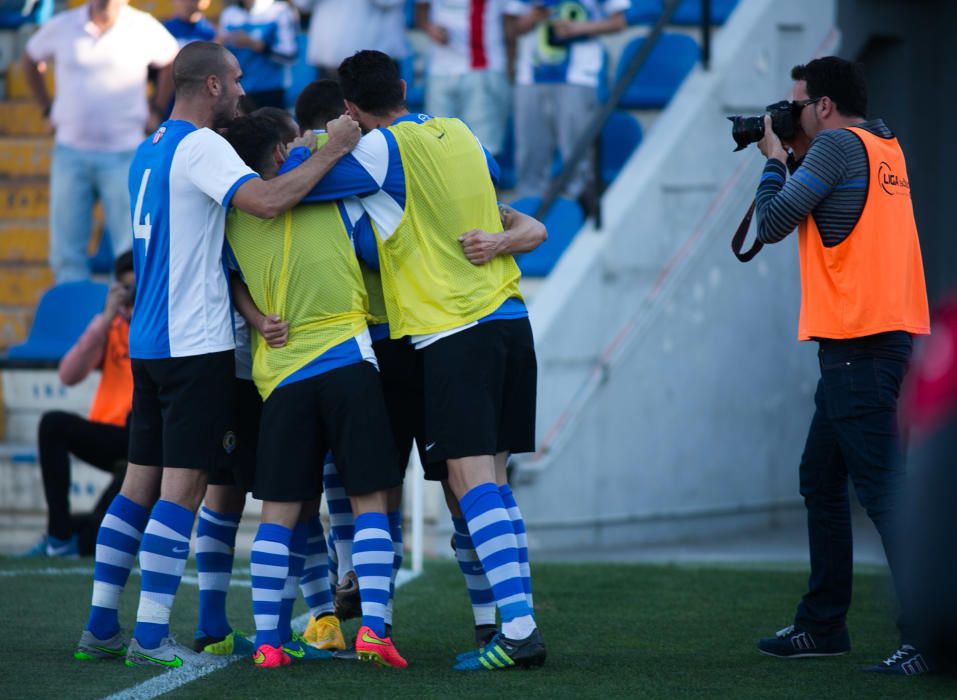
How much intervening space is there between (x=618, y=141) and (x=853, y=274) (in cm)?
535

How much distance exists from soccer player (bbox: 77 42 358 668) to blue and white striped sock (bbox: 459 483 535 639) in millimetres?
909

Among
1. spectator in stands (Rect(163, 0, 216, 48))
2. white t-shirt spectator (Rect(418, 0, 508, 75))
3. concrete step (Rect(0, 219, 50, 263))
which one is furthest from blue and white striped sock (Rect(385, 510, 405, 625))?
concrete step (Rect(0, 219, 50, 263))

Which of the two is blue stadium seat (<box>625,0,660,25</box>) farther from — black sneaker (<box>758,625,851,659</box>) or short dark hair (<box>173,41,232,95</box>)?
black sneaker (<box>758,625,851,659</box>)

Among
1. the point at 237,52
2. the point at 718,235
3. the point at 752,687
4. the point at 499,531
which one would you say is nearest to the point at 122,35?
the point at 237,52

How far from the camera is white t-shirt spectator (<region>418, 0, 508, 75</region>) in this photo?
9.93 meters

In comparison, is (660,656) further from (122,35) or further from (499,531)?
(122,35)

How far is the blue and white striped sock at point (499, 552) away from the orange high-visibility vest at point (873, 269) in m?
1.23

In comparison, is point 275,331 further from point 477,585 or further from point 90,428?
point 90,428

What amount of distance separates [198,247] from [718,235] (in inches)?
214

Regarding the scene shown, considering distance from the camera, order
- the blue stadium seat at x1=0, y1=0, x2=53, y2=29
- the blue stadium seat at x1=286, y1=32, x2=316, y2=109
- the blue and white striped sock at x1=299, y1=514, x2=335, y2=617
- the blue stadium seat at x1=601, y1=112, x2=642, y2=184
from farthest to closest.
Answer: the blue stadium seat at x1=0, y1=0, x2=53, y2=29 < the blue stadium seat at x1=286, y1=32, x2=316, y2=109 < the blue stadium seat at x1=601, y1=112, x2=642, y2=184 < the blue and white striped sock at x1=299, y1=514, x2=335, y2=617

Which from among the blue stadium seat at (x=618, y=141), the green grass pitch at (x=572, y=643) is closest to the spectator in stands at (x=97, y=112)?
the green grass pitch at (x=572, y=643)

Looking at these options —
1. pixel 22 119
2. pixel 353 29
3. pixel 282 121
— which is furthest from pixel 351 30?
pixel 282 121

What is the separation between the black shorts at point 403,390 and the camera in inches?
211

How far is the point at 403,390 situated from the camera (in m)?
5.43
